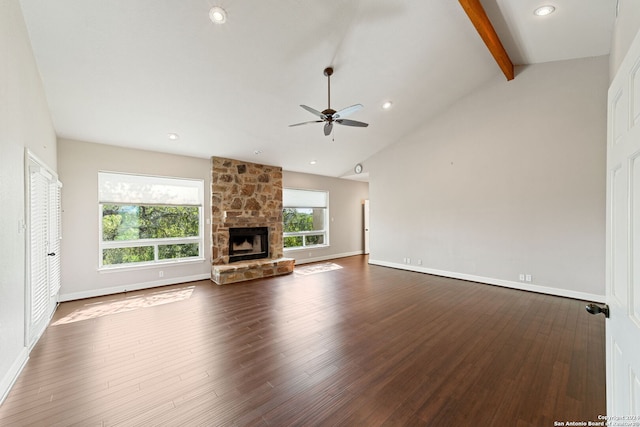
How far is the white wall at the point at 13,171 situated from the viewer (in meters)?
2.16

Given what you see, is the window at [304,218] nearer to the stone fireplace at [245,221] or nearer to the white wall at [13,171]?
the stone fireplace at [245,221]

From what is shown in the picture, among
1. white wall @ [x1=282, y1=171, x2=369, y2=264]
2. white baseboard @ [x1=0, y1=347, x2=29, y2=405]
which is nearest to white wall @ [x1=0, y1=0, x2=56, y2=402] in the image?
white baseboard @ [x1=0, y1=347, x2=29, y2=405]

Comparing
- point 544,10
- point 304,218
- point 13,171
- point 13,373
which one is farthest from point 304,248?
point 544,10

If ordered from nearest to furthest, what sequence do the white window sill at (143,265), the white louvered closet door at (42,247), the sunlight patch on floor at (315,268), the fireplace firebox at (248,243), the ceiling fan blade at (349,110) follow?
the white louvered closet door at (42,247) → the ceiling fan blade at (349,110) → the white window sill at (143,265) → the fireplace firebox at (248,243) → the sunlight patch on floor at (315,268)

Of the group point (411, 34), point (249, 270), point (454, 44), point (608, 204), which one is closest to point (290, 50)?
point (411, 34)

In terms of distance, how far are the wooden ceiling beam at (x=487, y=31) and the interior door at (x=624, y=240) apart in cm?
279

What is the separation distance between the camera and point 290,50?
348 cm

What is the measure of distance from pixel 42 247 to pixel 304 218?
5.67 metres

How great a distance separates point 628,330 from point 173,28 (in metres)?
4.23

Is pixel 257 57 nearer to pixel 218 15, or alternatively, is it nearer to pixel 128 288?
pixel 218 15

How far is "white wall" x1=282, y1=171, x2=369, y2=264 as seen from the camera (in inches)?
306

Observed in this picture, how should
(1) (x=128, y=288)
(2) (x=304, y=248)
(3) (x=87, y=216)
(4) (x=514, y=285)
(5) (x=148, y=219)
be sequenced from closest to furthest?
(3) (x=87, y=216)
(1) (x=128, y=288)
(4) (x=514, y=285)
(5) (x=148, y=219)
(2) (x=304, y=248)

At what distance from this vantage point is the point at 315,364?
2.53m

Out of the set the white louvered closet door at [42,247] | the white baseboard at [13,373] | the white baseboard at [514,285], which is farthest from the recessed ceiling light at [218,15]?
the white baseboard at [514,285]
